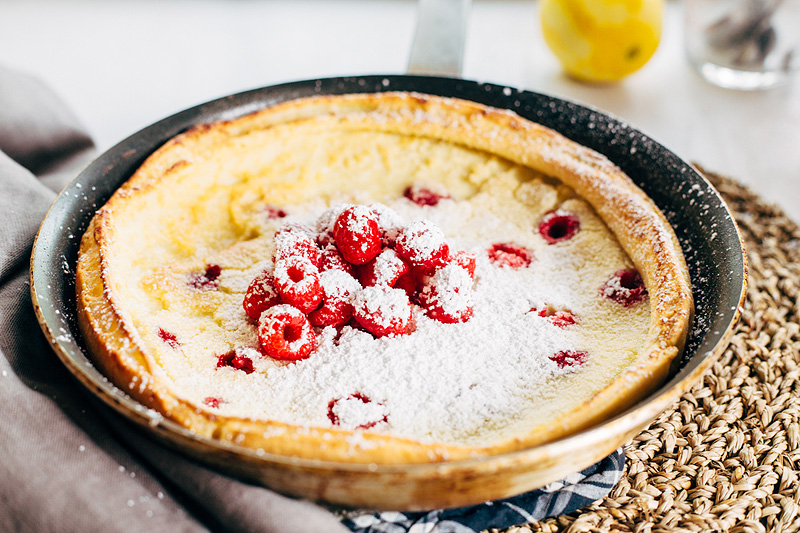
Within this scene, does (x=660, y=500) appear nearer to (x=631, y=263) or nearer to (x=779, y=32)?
(x=631, y=263)

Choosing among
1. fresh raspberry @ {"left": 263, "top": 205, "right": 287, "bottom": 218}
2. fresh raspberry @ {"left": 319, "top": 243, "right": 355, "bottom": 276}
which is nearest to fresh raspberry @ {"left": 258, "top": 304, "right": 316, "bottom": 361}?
fresh raspberry @ {"left": 319, "top": 243, "right": 355, "bottom": 276}

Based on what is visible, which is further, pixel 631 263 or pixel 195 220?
pixel 195 220

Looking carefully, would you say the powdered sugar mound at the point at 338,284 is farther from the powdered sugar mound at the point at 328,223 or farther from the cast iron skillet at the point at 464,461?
the cast iron skillet at the point at 464,461

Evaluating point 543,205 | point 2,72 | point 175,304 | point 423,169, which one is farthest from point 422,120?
point 2,72

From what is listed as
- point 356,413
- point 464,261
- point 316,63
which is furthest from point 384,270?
point 316,63

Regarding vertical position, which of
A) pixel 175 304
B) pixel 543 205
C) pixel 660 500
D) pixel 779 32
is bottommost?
pixel 660 500

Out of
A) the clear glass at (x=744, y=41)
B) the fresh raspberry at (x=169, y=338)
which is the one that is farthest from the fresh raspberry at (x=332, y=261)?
the clear glass at (x=744, y=41)

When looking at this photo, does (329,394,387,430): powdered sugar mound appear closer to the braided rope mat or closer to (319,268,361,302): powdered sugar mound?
(319,268,361,302): powdered sugar mound
